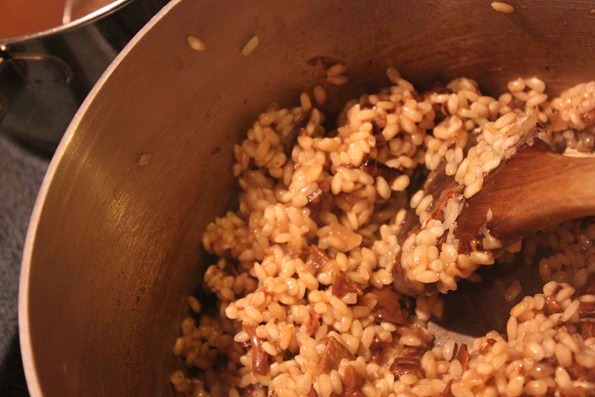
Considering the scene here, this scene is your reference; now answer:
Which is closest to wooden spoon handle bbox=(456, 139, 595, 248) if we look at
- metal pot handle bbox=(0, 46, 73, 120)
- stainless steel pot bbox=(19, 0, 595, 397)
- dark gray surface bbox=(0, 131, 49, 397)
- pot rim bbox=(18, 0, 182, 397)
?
stainless steel pot bbox=(19, 0, 595, 397)

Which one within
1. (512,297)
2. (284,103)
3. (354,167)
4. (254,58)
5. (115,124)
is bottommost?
(512,297)

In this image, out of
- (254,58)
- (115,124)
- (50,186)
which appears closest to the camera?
(50,186)

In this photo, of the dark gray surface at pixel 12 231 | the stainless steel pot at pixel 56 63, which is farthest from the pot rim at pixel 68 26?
the dark gray surface at pixel 12 231

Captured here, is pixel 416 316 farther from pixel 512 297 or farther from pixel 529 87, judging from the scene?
pixel 529 87

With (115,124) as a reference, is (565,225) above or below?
below

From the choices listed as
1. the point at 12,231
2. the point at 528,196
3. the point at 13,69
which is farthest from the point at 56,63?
the point at 528,196

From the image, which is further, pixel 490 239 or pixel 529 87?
pixel 529 87

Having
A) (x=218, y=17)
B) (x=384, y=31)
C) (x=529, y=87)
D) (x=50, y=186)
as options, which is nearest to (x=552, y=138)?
(x=529, y=87)

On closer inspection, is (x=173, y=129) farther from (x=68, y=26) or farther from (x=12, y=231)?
(x=12, y=231)
